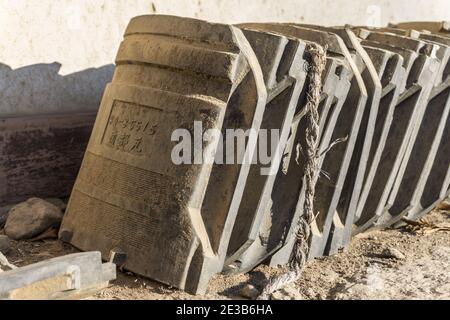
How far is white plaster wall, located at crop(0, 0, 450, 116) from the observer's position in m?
4.09

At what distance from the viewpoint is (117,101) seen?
3.66 metres

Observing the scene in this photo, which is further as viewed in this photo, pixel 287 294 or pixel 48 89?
pixel 48 89

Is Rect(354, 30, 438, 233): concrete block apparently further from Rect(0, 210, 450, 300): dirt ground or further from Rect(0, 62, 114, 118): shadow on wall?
Rect(0, 62, 114, 118): shadow on wall

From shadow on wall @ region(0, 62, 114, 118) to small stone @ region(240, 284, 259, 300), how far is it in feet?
5.55

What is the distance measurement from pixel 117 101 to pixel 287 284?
1.18 m

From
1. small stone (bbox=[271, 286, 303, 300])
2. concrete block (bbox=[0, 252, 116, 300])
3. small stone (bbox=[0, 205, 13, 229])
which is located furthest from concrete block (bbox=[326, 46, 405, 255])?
small stone (bbox=[0, 205, 13, 229])

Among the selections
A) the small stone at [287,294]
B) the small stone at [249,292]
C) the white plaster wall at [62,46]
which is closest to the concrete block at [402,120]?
the small stone at [287,294]

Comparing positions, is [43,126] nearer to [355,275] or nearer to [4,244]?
[4,244]

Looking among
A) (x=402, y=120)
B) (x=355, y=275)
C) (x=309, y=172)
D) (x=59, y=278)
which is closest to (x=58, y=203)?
(x=59, y=278)

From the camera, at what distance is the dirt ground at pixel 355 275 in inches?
129

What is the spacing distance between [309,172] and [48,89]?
65.8 inches

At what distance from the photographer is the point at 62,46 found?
4297mm

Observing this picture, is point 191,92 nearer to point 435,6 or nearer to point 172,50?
point 172,50
